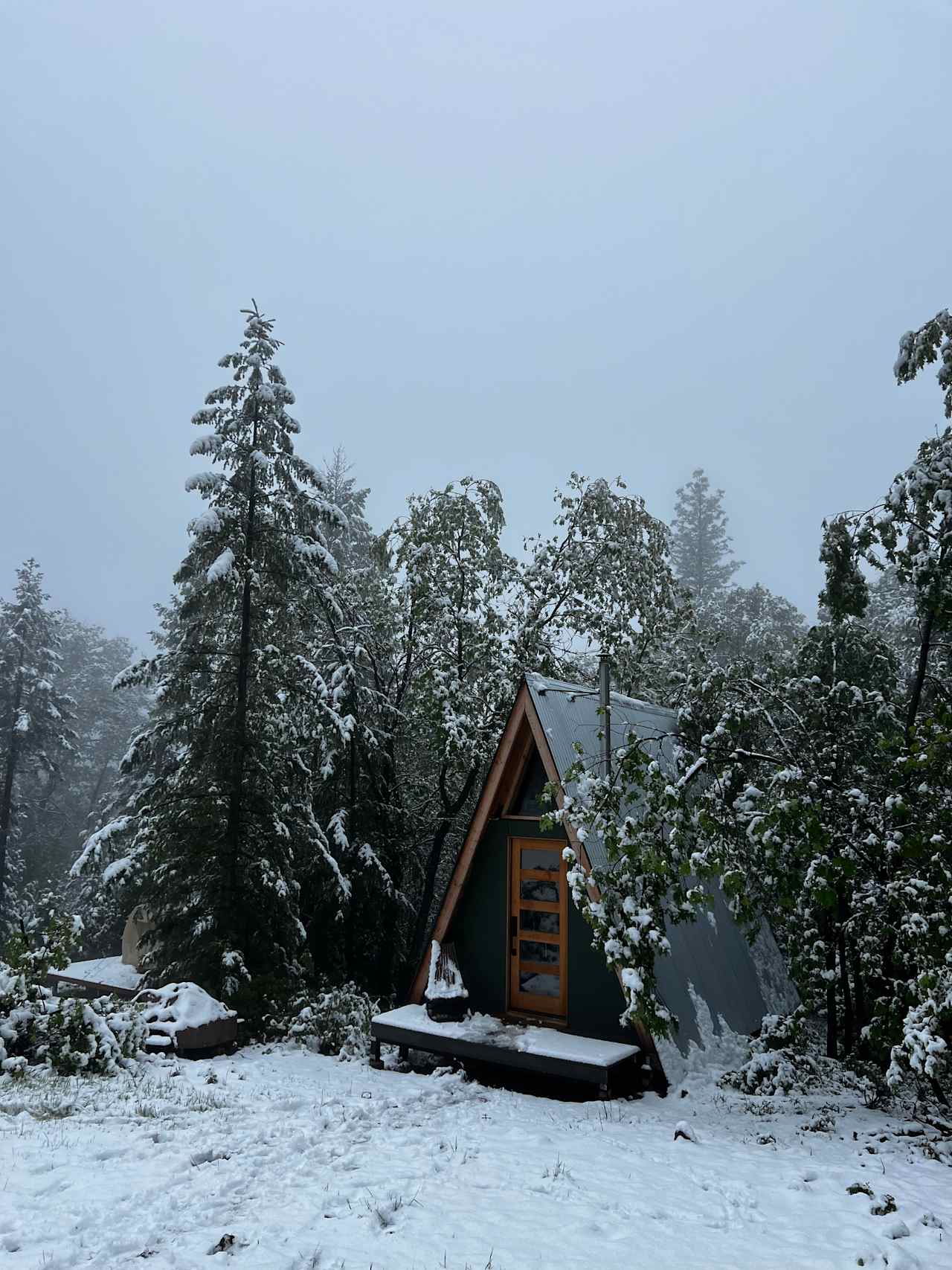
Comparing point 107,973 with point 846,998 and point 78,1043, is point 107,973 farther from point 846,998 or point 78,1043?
point 846,998

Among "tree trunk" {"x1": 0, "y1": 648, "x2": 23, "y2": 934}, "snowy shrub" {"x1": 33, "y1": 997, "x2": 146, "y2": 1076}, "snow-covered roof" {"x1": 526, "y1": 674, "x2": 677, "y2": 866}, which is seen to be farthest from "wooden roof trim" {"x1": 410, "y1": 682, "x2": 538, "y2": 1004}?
"tree trunk" {"x1": 0, "y1": 648, "x2": 23, "y2": 934}

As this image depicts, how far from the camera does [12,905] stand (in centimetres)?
2723

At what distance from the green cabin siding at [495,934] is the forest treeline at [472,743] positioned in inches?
64.0

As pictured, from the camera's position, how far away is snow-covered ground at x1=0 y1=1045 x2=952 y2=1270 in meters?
4.79

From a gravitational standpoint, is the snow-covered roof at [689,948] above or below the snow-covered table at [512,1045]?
above

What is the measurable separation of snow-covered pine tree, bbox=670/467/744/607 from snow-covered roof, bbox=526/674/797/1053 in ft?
134

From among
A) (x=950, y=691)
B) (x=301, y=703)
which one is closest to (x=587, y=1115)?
(x=950, y=691)

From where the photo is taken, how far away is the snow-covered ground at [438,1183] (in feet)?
15.7

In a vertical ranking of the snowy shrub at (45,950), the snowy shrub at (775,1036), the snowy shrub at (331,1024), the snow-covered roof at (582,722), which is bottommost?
the snowy shrub at (331,1024)

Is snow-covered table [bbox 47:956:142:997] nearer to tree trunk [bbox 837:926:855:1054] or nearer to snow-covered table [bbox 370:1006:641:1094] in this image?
snow-covered table [bbox 370:1006:641:1094]

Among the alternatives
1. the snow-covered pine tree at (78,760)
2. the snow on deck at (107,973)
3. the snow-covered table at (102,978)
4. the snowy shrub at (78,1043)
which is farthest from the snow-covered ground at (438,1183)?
the snow-covered pine tree at (78,760)

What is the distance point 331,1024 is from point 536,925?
3.70 meters

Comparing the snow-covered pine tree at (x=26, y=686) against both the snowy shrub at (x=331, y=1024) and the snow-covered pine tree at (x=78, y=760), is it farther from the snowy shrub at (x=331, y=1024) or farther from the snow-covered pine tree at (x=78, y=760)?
the snowy shrub at (x=331, y=1024)

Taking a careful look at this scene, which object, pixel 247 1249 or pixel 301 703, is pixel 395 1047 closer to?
pixel 301 703
